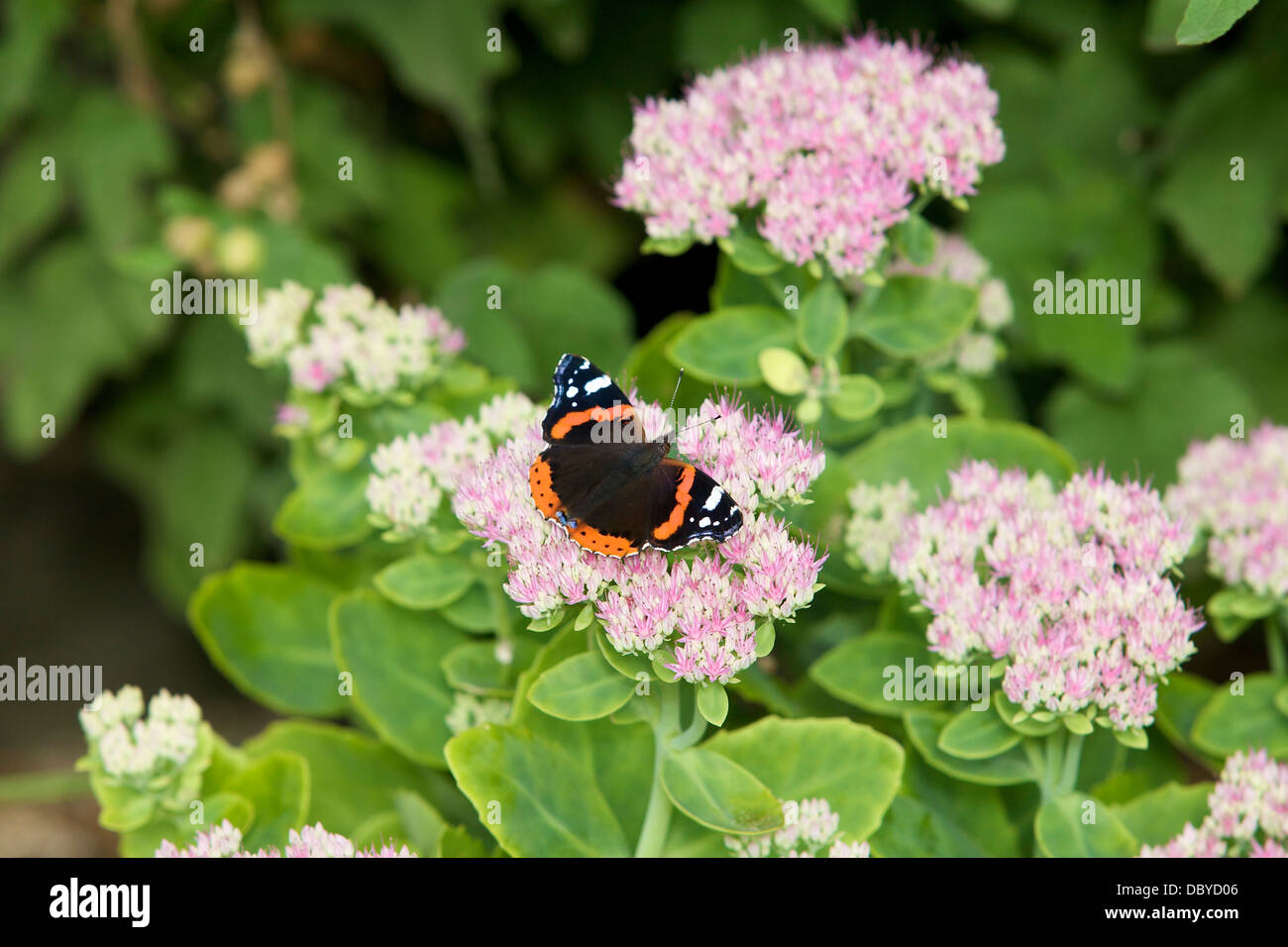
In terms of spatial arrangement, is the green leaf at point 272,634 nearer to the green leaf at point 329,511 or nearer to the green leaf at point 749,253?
the green leaf at point 329,511

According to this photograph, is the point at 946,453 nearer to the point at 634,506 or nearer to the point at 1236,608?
the point at 1236,608

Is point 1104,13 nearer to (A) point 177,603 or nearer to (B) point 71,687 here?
(A) point 177,603

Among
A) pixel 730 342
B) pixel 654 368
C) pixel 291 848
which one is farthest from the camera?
pixel 654 368

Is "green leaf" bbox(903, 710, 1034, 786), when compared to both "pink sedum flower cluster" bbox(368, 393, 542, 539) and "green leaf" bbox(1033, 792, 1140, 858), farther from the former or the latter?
"pink sedum flower cluster" bbox(368, 393, 542, 539)

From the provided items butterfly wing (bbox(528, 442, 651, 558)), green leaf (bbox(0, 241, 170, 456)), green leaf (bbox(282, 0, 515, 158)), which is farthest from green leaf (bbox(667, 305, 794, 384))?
green leaf (bbox(0, 241, 170, 456))

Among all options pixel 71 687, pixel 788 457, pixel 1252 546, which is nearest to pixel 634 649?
pixel 788 457

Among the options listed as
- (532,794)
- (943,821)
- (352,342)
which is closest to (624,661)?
(532,794)

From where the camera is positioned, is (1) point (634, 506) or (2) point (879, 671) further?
(2) point (879, 671)

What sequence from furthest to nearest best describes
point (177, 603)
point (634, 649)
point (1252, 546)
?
point (177, 603) < point (1252, 546) < point (634, 649)
